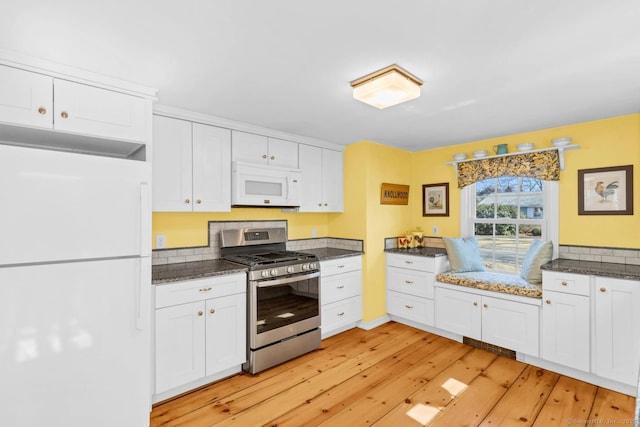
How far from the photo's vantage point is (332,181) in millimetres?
3906

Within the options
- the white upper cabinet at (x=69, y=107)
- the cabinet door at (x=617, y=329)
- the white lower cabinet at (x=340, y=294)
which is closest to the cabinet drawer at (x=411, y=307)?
the white lower cabinet at (x=340, y=294)

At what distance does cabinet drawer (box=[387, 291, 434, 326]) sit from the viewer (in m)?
3.59

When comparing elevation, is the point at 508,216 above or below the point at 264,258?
above

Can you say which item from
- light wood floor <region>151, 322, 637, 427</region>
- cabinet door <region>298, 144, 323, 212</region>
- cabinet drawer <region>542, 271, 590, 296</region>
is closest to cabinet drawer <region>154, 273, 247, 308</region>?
light wood floor <region>151, 322, 637, 427</region>

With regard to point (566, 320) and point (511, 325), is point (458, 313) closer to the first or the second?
point (511, 325)

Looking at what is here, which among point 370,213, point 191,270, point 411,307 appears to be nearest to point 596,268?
point 411,307

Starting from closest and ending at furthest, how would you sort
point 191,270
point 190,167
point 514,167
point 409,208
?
point 191,270 < point 190,167 < point 514,167 < point 409,208

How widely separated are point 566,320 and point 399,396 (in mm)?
1580

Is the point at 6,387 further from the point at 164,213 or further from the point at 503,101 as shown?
the point at 503,101

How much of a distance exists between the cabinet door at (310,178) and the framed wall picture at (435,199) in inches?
61.9

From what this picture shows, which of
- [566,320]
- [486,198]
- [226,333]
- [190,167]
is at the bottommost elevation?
[226,333]

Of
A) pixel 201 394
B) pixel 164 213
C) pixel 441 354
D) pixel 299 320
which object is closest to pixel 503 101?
pixel 441 354

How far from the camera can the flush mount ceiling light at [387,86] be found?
6.40 ft

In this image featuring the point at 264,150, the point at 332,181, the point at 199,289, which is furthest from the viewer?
the point at 332,181
